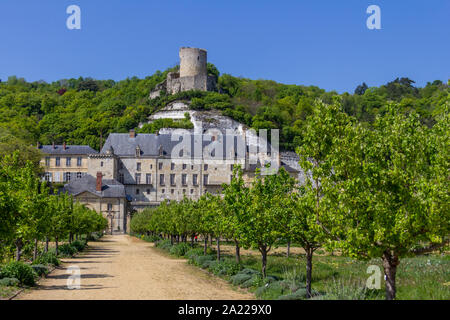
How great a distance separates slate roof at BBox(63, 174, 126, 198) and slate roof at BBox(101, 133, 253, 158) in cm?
883

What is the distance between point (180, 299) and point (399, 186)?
795 cm

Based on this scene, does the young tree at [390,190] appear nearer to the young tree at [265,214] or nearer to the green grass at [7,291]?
the young tree at [265,214]

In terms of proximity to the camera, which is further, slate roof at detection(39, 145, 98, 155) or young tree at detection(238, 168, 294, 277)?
slate roof at detection(39, 145, 98, 155)

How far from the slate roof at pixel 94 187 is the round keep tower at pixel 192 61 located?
54.1 metres

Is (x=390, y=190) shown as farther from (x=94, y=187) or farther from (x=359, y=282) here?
(x=94, y=187)

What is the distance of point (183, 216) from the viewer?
132 feet

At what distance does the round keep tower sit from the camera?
128625 mm

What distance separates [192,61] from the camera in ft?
426

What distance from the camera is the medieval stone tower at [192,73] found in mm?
129000

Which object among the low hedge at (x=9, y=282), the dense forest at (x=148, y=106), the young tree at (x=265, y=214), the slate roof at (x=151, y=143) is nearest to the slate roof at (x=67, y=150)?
the slate roof at (x=151, y=143)

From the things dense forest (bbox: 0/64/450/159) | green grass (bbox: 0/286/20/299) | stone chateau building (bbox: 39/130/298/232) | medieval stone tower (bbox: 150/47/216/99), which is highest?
medieval stone tower (bbox: 150/47/216/99)

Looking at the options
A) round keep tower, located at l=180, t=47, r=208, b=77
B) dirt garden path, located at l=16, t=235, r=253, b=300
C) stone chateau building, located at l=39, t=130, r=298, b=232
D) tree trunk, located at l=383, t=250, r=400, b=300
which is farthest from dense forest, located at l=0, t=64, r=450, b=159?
tree trunk, located at l=383, t=250, r=400, b=300

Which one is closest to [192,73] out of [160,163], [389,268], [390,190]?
[160,163]

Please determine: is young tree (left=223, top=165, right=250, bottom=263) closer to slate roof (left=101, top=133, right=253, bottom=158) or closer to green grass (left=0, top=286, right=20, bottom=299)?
green grass (left=0, top=286, right=20, bottom=299)
